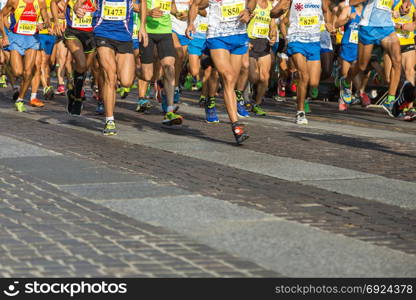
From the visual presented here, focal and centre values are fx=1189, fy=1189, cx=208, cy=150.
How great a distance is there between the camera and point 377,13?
1680 centimetres

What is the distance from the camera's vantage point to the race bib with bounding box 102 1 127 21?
13.7 m

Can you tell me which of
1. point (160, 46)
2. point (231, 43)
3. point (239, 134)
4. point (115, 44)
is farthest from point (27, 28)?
point (239, 134)

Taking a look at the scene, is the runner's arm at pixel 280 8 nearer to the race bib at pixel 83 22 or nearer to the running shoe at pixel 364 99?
the race bib at pixel 83 22

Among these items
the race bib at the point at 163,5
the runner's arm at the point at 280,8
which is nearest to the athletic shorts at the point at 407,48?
the runner's arm at the point at 280,8

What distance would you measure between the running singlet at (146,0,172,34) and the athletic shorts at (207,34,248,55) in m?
2.62

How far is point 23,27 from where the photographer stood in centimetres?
1789

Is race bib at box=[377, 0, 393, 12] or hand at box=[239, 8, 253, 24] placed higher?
hand at box=[239, 8, 253, 24]

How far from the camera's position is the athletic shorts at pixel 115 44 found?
1348 centimetres

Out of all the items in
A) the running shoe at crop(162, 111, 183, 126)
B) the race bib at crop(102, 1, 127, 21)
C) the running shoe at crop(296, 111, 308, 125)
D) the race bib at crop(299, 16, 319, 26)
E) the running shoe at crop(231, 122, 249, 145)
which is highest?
the race bib at crop(102, 1, 127, 21)

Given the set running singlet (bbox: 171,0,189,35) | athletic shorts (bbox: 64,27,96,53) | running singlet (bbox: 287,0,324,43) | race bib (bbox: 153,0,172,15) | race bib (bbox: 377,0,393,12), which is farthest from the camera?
running singlet (bbox: 171,0,189,35)

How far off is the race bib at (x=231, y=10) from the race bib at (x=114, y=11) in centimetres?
131

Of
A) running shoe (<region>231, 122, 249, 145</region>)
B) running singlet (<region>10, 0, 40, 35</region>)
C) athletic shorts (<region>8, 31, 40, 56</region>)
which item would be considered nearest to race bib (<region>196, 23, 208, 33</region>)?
running singlet (<region>10, 0, 40, 35</region>)

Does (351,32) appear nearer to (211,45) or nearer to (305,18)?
(305,18)

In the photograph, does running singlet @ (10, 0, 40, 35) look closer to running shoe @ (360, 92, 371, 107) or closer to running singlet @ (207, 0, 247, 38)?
running singlet @ (207, 0, 247, 38)
